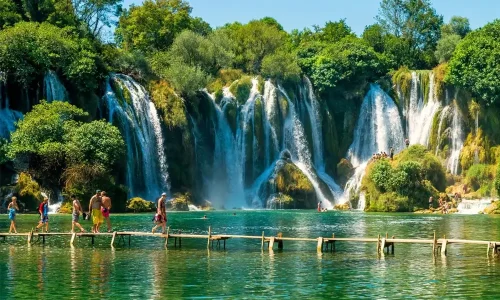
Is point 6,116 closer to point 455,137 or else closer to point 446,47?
point 455,137

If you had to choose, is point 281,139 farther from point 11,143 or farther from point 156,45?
point 11,143

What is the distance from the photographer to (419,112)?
9800 cm

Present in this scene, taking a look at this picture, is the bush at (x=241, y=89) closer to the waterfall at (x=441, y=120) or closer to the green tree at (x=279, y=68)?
the green tree at (x=279, y=68)

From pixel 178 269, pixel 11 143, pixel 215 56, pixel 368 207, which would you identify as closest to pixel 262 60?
pixel 215 56

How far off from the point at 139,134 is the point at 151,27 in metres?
28.3

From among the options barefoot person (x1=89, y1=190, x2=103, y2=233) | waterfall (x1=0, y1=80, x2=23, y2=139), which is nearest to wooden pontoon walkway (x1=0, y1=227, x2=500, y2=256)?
barefoot person (x1=89, y1=190, x2=103, y2=233)

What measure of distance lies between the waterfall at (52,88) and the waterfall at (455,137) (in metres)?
38.2

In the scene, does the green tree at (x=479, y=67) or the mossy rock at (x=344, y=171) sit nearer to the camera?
the green tree at (x=479, y=67)

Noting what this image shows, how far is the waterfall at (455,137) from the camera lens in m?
92.6

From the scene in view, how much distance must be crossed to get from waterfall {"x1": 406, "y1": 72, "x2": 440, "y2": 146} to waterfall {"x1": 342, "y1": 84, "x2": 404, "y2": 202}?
128 centimetres

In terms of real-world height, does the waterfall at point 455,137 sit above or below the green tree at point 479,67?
below

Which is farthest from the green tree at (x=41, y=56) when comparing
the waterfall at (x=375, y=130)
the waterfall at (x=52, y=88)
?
the waterfall at (x=375, y=130)

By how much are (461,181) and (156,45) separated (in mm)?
38400

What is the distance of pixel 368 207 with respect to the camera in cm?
8375
